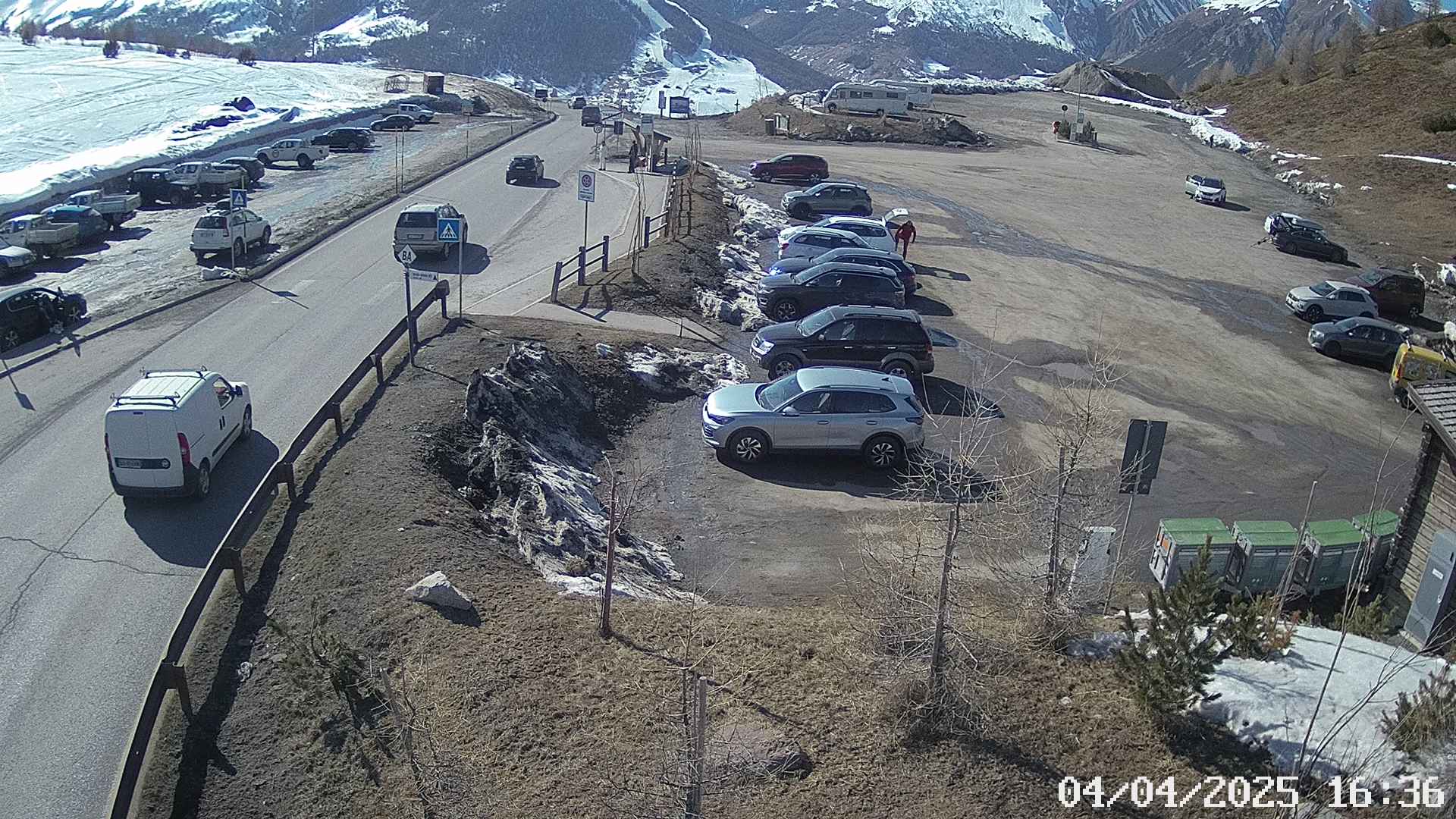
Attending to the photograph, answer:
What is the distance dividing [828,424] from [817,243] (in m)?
13.7

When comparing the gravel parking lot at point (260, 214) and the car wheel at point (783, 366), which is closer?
the car wheel at point (783, 366)

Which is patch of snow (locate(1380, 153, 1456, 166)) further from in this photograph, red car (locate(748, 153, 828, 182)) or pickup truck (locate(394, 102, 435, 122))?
pickup truck (locate(394, 102, 435, 122))

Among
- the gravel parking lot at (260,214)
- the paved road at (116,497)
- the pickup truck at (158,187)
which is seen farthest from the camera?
the pickup truck at (158,187)

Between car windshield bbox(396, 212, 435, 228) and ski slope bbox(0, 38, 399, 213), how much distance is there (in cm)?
2314

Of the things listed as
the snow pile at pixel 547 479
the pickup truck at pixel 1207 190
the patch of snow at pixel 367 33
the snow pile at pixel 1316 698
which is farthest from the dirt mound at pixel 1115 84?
the patch of snow at pixel 367 33

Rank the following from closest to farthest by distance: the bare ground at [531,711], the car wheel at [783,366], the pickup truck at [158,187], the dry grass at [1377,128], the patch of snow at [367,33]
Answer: the bare ground at [531,711]
the car wheel at [783,366]
the pickup truck at [158,187]
the dry grass at [1377,128]
the patch of snow at [367,33]

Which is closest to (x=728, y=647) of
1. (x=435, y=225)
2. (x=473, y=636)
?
(x=473, y=636)

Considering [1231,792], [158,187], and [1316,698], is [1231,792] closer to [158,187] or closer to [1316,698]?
[1316,698]

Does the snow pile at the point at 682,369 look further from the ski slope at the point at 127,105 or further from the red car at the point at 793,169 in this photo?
the ski slope at the point at 127,105

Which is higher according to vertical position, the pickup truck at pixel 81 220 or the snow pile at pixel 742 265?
the snow pile at pixel 742 265

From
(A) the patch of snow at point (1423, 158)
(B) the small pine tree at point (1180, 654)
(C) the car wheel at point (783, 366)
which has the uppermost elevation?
(A) the patch of snow at point (1423, 158)

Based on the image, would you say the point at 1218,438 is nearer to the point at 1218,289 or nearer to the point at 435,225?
the point at 1218,289

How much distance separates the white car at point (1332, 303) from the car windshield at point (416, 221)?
89.1ft

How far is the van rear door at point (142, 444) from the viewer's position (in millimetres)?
14289
